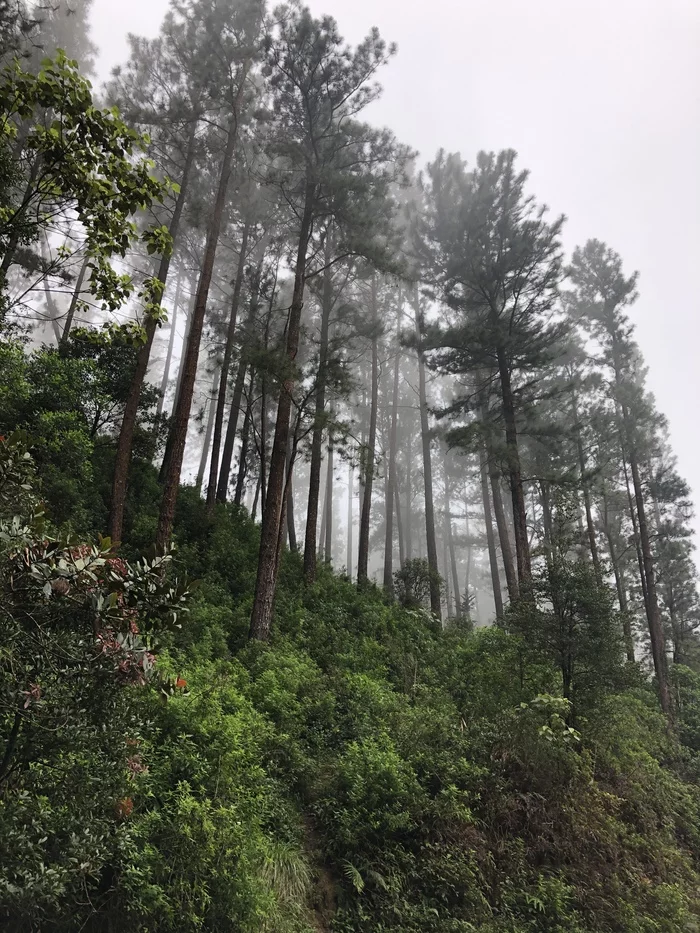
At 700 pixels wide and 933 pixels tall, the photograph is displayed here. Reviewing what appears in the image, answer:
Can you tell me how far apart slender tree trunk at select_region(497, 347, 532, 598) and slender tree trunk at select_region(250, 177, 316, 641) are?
6155 millimetres

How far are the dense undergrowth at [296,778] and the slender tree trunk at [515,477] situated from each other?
2.63 meters

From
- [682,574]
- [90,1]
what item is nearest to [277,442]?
[90,1]

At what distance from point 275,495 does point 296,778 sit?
5225mm

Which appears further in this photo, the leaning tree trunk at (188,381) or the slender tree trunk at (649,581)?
the slender tree trunk at (649,581)

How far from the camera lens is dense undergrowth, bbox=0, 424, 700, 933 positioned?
110 inches

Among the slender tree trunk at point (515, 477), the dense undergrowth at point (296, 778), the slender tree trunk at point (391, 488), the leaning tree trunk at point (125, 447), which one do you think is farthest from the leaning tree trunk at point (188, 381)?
the slender tree trunk at point (515, 477)

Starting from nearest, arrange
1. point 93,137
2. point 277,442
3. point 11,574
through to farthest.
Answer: point 11,574 → point 93,137 → point 277,442

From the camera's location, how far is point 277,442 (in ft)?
34.4

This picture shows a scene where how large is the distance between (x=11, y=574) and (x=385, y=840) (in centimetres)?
520

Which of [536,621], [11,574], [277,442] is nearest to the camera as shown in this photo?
[11,574]

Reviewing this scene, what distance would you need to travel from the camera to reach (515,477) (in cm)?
1348

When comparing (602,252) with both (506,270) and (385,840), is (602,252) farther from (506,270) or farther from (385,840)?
(385,840)

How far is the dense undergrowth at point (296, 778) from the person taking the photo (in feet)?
9.20

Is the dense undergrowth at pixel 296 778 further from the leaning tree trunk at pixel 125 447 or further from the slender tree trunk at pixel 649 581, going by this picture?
the slender tree trunk at pixel 649 581
